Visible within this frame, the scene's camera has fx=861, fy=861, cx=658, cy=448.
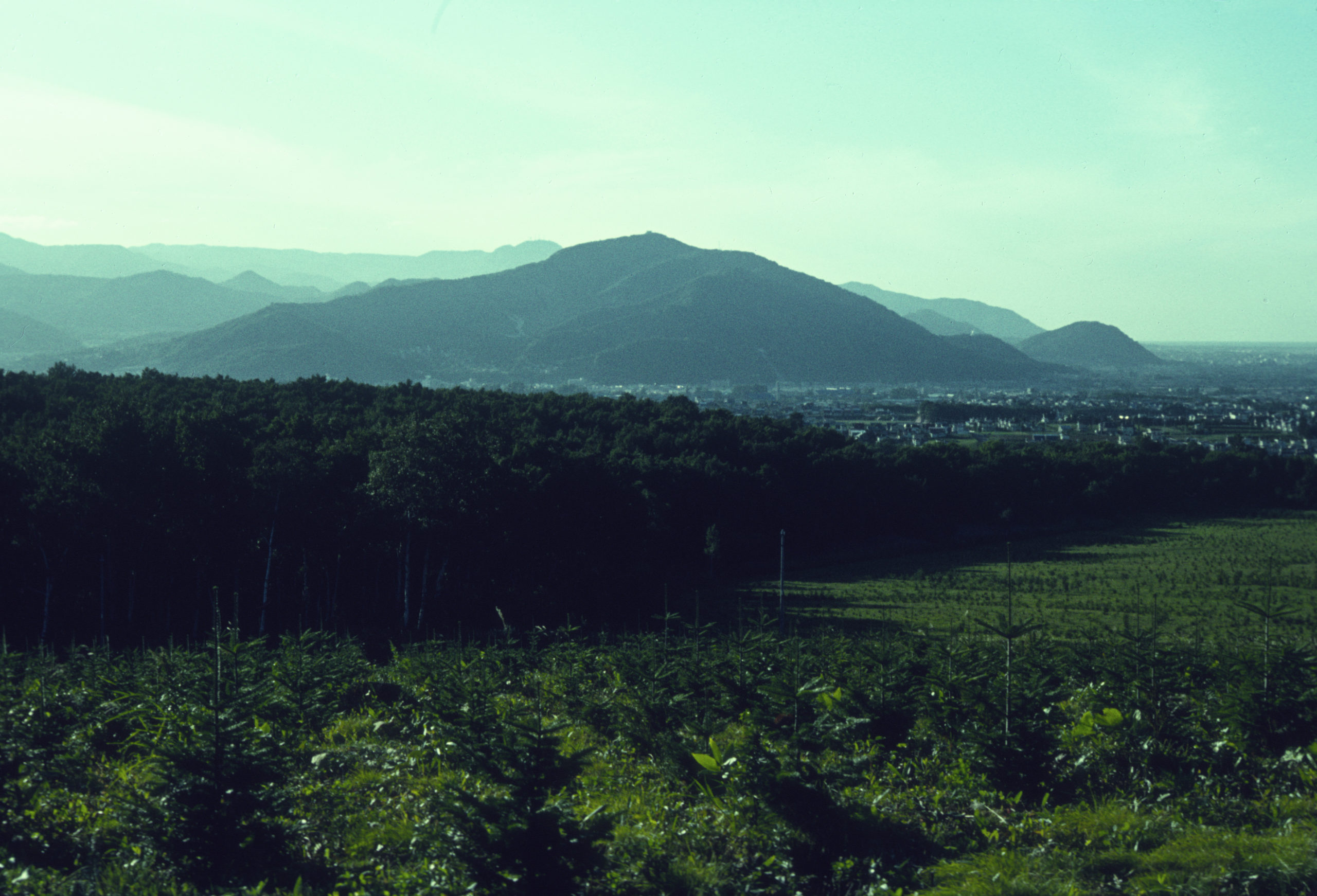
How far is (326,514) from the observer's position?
87.8ft

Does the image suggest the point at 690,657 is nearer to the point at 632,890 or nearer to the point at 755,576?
the point at 632,890

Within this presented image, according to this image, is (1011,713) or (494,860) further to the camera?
(1011,713)

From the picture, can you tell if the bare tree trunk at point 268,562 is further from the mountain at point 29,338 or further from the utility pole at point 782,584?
the mountain at point 29,338

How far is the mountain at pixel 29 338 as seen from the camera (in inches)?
6895

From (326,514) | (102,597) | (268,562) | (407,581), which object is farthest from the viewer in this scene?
(326,514)

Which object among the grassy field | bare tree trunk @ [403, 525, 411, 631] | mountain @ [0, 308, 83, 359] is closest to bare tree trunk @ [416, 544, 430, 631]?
bare tree trunk @ [403, 525, 411, 631]

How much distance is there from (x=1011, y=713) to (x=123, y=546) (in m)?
24.9

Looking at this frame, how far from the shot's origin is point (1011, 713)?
326 inches

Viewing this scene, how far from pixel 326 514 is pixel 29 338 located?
201030 mm

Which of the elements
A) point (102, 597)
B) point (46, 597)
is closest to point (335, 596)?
point (102, 597)

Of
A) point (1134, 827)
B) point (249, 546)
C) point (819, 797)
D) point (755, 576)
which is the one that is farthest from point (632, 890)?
point (755, 576)

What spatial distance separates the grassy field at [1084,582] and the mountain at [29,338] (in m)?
184

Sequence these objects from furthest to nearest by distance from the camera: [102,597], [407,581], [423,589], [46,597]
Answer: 1. [423,589]
2. [407,581]
3. [102,597]
4. [46,597]

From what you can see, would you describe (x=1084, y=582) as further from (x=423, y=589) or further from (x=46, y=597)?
(x=46, y=597)
